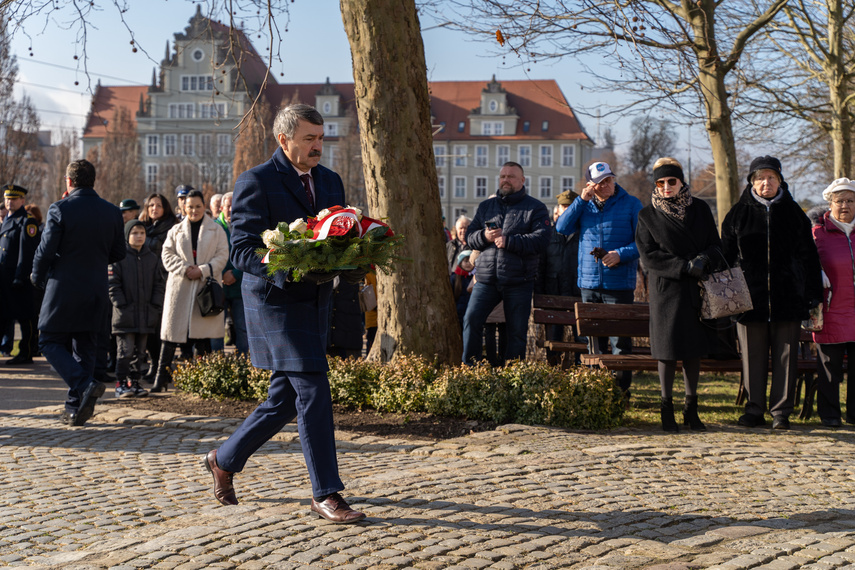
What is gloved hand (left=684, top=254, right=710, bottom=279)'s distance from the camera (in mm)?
7480

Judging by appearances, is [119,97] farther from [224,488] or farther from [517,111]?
[224,488]

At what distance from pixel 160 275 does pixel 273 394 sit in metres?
5.98

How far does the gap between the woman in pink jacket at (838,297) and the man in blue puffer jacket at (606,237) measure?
1.68 metres

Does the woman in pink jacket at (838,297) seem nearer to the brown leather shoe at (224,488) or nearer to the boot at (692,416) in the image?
the boot at (692,416)

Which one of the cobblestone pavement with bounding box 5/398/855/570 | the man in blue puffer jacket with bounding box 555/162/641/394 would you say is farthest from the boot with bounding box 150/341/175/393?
the man in blue puffer jacket with bounding box 555/162/641/394

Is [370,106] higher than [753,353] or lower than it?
higher

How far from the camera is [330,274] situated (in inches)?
183

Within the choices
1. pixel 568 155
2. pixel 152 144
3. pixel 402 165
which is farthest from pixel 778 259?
pixel 152 144

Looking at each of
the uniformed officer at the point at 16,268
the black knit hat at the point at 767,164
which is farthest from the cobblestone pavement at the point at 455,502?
the uniformed officer at the point at 16,268

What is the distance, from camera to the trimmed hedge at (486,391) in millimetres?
7559

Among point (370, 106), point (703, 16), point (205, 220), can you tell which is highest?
point (703, 16)

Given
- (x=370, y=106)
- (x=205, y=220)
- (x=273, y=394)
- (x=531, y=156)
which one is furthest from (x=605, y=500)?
(x=531, y=156)

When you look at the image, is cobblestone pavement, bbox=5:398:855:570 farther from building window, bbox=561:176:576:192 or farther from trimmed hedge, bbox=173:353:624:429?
building window, bbox=561:176:576:192

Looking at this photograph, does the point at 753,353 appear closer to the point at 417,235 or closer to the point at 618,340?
the point at 618,340
